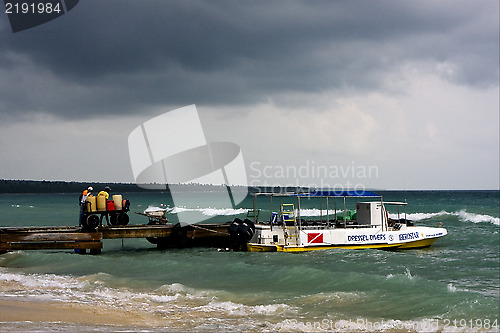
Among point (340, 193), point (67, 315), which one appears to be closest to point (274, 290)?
point (67, 315)

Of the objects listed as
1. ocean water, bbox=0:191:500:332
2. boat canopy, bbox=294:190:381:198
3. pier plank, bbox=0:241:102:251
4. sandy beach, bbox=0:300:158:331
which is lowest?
ocean water, bbox=0:191:500:332

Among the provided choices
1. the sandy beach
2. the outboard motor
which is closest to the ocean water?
the sandy beach

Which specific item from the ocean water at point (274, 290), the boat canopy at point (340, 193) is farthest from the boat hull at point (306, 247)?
the boat canopy at point (340, 193)

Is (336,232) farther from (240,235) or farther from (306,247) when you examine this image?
(240,235)

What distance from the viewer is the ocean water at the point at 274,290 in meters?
12.1

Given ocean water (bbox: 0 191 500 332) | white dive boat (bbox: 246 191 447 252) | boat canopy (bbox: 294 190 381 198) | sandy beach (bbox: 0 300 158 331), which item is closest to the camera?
sandy beach (bbox: 0 300 158 331)

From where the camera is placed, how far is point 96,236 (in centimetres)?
2578

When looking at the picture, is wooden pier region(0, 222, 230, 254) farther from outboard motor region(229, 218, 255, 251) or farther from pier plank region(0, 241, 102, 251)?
outboard motor region(229, 218, 255, 251)

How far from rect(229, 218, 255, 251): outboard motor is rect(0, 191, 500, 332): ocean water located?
2.15ft

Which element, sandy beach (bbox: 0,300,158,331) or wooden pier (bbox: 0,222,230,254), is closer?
sandy beach (bbox: 0,300,158,331)

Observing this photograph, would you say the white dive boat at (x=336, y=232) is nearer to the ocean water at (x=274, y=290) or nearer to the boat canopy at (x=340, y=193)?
the boat canopy at (x=340, y=193)

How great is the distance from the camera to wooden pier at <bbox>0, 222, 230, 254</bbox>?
996 inches

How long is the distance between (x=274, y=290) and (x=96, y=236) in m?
12.4

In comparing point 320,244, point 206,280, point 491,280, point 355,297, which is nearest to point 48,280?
point 206,280
